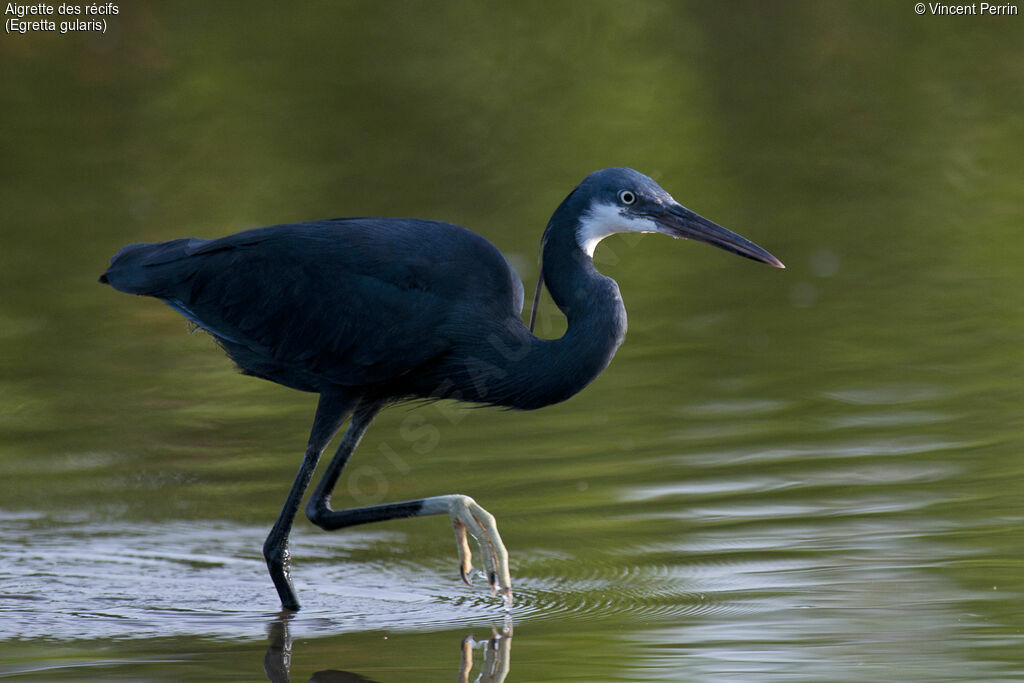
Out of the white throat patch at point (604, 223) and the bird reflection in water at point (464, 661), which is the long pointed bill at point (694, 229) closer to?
the white throat patch at point (604, 223)

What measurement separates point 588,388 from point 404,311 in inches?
107

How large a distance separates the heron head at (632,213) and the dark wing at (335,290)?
44cm

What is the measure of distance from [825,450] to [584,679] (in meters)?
2.74

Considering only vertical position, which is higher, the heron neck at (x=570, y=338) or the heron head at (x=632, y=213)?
the heron head at (x=632, y=213)

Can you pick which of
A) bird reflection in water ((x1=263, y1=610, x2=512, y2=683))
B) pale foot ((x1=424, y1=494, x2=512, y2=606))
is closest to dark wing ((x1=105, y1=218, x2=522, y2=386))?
pale foot ((x1=424, y1=494, x2=512, y2=606))

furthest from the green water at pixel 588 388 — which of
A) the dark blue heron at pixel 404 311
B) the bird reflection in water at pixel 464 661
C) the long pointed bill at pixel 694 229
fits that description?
the long pointed bill at pixel 694 229

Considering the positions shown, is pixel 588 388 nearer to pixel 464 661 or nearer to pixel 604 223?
pixel 604 223

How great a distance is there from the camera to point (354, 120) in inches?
621

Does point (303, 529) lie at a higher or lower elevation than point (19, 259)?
lower

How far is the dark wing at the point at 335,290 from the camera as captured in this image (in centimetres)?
633

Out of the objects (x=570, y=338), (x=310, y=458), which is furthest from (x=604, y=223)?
(x=310, y=458)

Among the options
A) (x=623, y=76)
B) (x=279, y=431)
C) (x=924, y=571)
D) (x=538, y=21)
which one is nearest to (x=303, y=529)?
(x=279, y=431)

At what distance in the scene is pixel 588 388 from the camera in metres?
8.89

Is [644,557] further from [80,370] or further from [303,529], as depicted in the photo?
[80,370]
